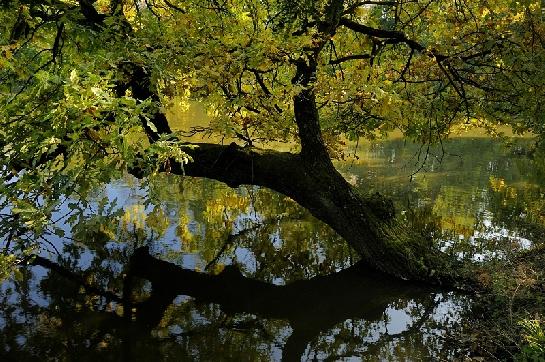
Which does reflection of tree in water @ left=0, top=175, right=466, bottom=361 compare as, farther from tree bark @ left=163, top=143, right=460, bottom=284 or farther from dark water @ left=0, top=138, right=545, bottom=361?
tree bark @ left=163, top=143, right=460, bottom=284

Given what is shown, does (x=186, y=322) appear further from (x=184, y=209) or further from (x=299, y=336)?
(x=184, y=209)

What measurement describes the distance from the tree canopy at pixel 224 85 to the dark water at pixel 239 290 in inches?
23.6

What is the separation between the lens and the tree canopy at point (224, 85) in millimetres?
4258

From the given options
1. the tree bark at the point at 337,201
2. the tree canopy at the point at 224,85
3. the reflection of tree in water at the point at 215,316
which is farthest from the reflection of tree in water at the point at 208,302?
the tree canopy at the point at 224,85

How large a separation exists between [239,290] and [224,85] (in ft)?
14.2

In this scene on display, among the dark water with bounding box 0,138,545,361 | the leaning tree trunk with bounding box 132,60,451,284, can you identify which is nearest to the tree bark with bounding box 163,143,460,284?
the leaning tree trunk with bounding box 132,60,451,284

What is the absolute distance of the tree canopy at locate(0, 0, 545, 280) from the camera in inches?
168

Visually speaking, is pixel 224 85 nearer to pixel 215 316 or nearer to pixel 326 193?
pixel 326 193

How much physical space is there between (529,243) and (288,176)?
22.4 feet

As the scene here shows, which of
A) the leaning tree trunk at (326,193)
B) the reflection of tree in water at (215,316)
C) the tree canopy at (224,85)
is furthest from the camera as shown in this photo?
the leaning tree trunk at (326,193)

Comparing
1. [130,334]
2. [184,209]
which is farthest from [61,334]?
[184,209]

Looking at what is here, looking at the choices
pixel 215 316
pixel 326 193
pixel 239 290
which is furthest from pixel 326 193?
pixel 215 316

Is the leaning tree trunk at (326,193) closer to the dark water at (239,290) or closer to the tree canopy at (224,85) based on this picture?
the tree canopy at (224,85)

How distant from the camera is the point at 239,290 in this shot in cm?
1019
